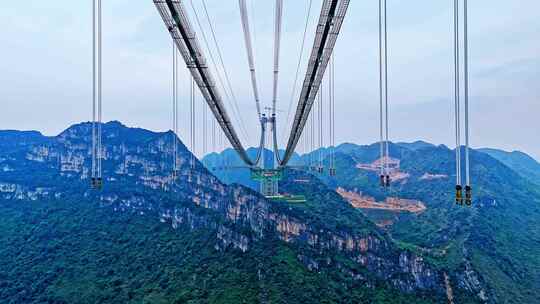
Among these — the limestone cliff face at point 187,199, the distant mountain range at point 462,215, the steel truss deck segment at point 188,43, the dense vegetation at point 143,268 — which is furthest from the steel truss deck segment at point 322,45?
the limestone cliff face at point 187,199

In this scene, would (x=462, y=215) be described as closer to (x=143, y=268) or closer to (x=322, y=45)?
(x=143, y=268)

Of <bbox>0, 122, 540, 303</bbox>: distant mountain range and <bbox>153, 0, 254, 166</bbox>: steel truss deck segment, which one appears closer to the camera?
<bbox>153, 0, 254, 166</bbox>: steel truss deck segment

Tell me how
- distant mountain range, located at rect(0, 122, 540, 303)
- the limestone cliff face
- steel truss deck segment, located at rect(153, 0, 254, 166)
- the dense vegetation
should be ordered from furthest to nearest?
the limestone cliff face
distant mountain range, located at rect(0, 122, 540, 303)
the dense vegetation
steel truss deck segment, located at rect(153, 0, 254, 166)

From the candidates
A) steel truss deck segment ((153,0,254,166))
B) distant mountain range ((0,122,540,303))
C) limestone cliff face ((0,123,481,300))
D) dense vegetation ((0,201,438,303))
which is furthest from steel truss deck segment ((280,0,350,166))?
limestone cliff face ((0,123,481,300))

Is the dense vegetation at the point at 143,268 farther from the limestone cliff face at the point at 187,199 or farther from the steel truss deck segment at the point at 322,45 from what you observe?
the steel truss deck segment at the point at 322,45

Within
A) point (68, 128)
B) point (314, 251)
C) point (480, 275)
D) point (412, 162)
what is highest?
point (68, 128)

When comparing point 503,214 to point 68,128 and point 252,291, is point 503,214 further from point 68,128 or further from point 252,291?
point 68,128

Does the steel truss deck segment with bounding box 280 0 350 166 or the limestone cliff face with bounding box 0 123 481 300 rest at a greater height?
the steel truss deck segment with bounding box 280 0 350 166

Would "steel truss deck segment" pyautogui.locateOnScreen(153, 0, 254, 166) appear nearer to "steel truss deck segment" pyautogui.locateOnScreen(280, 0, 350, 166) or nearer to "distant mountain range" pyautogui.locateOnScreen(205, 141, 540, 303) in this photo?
"steel truss deck segment" pyautogui.locateOnScreen(280, 0, 350, 166)

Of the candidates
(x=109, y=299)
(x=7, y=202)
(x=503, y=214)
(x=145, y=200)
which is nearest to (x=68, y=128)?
(x=7, y=202)
